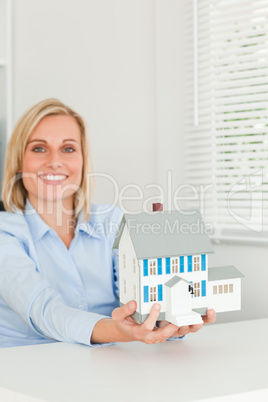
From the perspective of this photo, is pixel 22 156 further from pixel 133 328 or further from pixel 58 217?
pixel 133 328

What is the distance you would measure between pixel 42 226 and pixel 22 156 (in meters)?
0.23

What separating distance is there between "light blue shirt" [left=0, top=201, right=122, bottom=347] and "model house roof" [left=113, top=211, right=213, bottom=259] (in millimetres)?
327

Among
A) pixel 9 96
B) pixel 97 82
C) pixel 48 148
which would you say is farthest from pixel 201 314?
pixel 9 96

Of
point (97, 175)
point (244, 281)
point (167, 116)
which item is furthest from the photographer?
point (97, 175)

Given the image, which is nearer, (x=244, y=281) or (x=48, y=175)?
(x=48, y=175)

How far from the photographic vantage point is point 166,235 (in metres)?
1.06

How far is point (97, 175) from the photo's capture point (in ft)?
7.26

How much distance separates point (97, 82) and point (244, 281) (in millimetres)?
1013

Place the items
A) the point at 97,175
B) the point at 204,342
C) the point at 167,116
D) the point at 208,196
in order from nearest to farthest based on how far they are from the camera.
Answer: the point at 204,342
the point at 208,196
the point at 167,116
the point at 97,175

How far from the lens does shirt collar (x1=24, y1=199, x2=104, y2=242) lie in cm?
157

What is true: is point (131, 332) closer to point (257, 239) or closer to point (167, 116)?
point (257, 239)

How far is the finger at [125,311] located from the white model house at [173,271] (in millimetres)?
11

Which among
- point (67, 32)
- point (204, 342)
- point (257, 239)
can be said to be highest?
point (67, 32)

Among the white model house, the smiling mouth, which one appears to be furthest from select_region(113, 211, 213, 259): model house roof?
the smiling mouth
